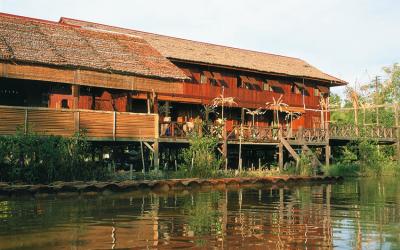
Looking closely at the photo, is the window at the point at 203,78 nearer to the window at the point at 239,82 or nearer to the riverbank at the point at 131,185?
the window at the point at 239,82

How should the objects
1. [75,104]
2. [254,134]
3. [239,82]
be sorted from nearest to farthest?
[75,104]
[254,134]
[239,82]

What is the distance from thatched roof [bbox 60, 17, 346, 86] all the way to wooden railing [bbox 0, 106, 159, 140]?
25.5 ft

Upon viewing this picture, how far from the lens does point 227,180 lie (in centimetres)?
2166

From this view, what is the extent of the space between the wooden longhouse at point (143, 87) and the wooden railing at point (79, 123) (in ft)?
0.13

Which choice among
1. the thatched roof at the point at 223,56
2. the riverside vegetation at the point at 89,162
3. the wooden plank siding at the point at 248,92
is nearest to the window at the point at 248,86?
the wooden plank siding at the point at 248,92

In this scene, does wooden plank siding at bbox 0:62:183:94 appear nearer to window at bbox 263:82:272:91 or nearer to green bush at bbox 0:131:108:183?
green bush at bbox 0:131:108:183

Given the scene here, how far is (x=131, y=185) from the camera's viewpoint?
18.9 meters

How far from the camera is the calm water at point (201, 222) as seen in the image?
8953mm

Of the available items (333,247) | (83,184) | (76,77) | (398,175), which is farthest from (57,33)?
(398,175)

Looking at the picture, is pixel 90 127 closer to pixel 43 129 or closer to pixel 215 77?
pixel 43 129

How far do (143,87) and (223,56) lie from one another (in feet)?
40.2

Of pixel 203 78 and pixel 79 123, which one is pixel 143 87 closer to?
pixel 79 123

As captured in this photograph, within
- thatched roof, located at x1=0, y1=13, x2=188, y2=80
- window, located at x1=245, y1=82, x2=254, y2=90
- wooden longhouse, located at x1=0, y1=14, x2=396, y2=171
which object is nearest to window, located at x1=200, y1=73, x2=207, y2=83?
wooden longhouse, located at x1=0, y1=14, x2=396, y2=171

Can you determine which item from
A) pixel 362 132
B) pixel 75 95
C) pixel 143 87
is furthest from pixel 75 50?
pixel 362 132
